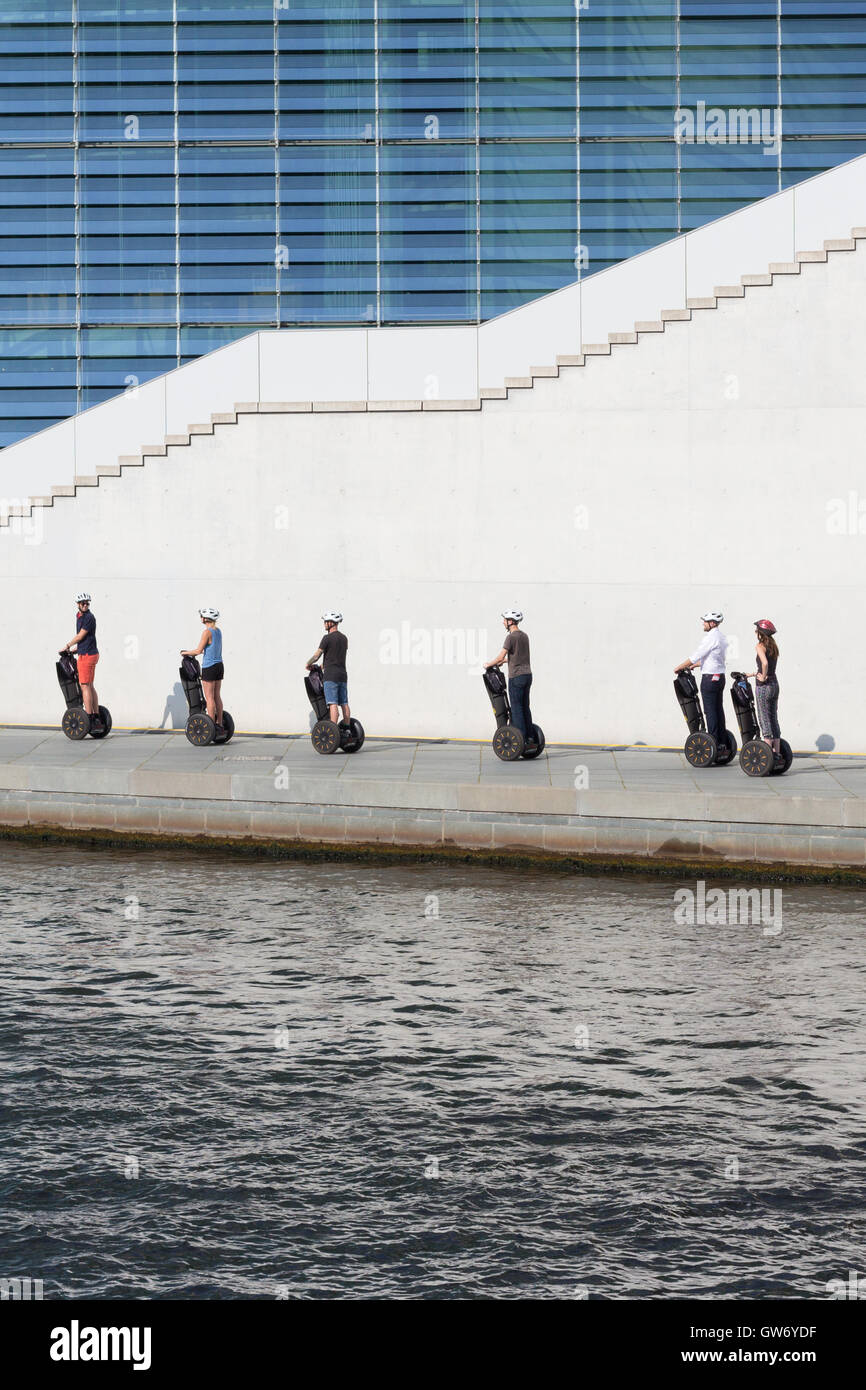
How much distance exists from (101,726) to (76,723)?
372 mm

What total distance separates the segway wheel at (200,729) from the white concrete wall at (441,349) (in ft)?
18.5

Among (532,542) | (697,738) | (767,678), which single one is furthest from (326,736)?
(767,678)

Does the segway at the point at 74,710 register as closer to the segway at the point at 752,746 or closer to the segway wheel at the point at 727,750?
the segway wheel at the point at 727,750

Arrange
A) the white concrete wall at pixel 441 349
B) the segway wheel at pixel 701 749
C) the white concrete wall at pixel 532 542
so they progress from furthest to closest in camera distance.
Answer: the white concrete wall at pixel 441 349 < the white concrete wall at pixel 532 542 < the segway wheel at pixel 701 749

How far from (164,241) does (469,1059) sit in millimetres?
24499

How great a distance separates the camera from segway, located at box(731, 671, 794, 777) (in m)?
17.4

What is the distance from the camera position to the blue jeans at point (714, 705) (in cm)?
1791

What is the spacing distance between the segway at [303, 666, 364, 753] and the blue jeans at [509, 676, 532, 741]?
1940 mm

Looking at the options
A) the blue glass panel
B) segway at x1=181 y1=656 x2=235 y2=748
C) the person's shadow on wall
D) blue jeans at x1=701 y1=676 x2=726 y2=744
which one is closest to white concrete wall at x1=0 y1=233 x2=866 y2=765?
the person's shadow on wall

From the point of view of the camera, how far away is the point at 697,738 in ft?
60.2

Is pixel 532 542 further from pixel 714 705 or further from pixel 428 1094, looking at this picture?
pixel 428 1094

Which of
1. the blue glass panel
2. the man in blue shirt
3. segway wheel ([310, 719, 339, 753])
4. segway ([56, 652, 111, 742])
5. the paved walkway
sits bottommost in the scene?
the paved walkway

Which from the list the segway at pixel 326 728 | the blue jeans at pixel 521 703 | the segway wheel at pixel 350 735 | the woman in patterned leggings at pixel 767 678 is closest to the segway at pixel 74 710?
the segway at pixel 326 728

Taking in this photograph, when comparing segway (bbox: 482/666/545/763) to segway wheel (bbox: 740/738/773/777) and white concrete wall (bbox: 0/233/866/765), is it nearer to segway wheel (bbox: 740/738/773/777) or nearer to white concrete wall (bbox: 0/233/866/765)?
segway wheel (bbox: 740/738/773/777)
